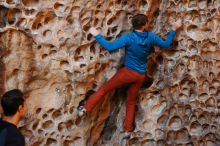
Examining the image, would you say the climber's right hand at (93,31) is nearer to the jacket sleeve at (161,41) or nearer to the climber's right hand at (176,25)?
the jacket sleeve at (161,41)

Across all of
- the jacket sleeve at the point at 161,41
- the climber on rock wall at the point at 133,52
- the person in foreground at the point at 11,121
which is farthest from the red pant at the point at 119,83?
the person in foreground at the point at 11,121

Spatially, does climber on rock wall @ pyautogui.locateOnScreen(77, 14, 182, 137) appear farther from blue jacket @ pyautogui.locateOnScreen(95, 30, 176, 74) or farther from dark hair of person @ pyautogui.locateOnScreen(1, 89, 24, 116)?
dark hair of person @ pyautogui.locateOnScreen(1, 89, 24, 116)

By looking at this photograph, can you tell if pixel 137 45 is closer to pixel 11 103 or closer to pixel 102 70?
pixel 102 70

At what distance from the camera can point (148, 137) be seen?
391 cm

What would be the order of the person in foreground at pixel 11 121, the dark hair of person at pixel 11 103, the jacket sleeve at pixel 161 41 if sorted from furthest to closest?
the jacket sleeve at pixel 161 41 → the dark hair of person at pixel 11 103 → the person in foreground at pixel 11 121

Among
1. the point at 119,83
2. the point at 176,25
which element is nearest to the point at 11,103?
the point at 119,83

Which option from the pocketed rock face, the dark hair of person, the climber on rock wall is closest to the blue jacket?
the climber on rock wall

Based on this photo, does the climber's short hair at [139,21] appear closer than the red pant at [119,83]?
Yes

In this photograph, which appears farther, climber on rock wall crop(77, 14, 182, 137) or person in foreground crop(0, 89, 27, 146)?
climber on rock wall crop(77, 14, 182, 137)

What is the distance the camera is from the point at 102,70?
12.2ft

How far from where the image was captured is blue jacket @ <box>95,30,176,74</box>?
3396 millimetres

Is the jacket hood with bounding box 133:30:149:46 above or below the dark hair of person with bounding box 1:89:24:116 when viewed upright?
above

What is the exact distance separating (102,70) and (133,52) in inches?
14.0

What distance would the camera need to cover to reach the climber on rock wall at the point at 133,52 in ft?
11.2
